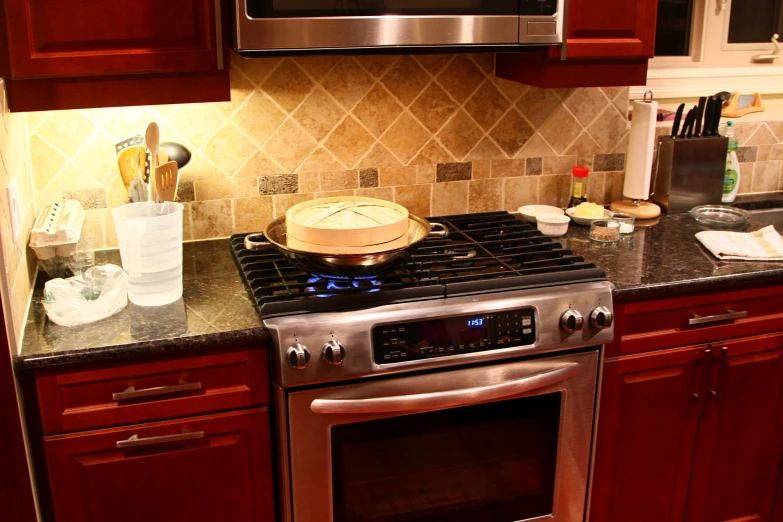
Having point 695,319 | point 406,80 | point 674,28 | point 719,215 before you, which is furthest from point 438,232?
point 674,28

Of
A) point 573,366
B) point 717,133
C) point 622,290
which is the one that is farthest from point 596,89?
point 573,366

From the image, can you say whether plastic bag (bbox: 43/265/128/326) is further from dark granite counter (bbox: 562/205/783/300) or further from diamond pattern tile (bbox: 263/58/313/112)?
dark granite counter (bbox: 562/205/783/300)

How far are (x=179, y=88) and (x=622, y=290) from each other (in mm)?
1139

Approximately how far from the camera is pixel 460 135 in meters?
2.38

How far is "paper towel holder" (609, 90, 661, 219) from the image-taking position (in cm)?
238

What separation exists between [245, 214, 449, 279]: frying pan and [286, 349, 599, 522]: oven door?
0.85 feet

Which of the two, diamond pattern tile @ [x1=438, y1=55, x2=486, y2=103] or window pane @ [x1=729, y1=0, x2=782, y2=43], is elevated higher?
window pane @ [x1=729, y1=0, x2=782, y2=43]

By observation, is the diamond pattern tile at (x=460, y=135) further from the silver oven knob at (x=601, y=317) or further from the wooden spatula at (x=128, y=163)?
the wooden spatula at (x=128, y=163)

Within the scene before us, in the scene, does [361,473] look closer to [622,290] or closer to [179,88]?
[622,290]

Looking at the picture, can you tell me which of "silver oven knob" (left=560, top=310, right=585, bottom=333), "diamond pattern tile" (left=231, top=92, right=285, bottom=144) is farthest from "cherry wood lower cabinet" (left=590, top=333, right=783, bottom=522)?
"diamond pattern tile" (left=231, top=92, right=285, bottom=144)

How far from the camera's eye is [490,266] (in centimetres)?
195

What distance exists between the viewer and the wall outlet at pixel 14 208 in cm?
163

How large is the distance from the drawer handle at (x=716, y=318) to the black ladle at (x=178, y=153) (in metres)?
1.36

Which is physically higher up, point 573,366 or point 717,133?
point 717,133
